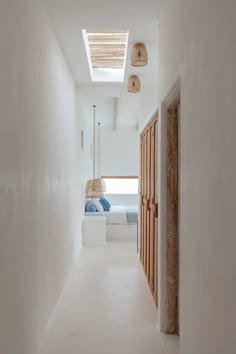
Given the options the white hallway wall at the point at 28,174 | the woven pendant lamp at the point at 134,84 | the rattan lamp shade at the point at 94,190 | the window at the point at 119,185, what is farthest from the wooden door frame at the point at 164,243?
the window at the point at 119,185

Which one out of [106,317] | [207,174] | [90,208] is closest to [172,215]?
[106,317]

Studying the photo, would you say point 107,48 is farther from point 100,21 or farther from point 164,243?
point 164,243

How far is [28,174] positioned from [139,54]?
198 centimetres

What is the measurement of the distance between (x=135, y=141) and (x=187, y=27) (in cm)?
868

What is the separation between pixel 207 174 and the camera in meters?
1.56

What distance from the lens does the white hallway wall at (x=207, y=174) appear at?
1254 millimetres

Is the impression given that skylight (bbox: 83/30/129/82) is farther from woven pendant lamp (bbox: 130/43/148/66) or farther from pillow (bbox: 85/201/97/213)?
pillow (bbox: 85/201/97/213)

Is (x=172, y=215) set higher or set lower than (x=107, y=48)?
lower

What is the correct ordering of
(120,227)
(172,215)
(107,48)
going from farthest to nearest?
1. (120,227)
2. (107,48)
3. (172,215)

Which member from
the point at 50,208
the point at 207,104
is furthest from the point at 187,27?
the point at 50,208

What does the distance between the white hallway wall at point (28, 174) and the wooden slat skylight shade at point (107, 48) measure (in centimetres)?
63

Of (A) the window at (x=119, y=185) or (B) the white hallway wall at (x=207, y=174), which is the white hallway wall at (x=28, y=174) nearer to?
(B) the white hallway wall at (x=207, y=174)

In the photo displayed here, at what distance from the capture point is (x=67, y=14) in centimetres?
330

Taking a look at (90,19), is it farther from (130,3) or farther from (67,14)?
(130,3)
